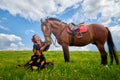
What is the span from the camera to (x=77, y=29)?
42.2 ft

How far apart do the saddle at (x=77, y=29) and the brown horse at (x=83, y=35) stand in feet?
0.62

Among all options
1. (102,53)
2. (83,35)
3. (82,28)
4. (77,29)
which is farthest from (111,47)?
(77,29)

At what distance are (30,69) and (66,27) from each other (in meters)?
4.41

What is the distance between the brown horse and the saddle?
0.19 metres

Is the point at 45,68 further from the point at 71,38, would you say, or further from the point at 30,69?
the point at 71,38

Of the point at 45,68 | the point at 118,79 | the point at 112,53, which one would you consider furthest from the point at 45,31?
the point at 118,79

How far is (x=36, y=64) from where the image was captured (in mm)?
9352

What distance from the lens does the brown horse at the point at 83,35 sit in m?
11.9

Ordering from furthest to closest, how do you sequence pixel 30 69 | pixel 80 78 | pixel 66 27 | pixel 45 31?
pixel 66 27 → pixel 45 31 → pixel 30 69 → pixel 80 78

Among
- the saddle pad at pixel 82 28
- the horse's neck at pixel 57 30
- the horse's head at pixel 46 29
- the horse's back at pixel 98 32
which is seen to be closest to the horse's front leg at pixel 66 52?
the horse's neck at pixel 57 30

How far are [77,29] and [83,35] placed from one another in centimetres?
51

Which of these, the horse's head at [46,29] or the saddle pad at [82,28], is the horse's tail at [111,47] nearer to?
the saddle pad at [82,28]

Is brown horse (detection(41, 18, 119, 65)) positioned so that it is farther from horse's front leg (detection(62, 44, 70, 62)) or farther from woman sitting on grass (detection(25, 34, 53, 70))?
woman sitting on grass (detection(25, 34, 53, 70))

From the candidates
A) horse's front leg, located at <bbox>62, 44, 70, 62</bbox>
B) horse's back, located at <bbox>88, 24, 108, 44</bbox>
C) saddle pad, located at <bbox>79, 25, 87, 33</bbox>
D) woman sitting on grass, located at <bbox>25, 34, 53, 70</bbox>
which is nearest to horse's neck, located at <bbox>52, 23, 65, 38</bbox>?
A: horse's front leg, located at <bbox>62, 44, 70, 62</bbox>
